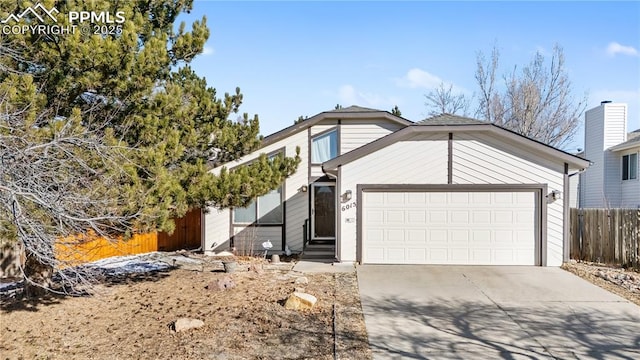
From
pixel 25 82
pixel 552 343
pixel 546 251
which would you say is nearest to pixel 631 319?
pixel 552 343

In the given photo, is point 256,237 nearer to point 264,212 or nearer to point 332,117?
point 264,212

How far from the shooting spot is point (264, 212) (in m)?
12.8

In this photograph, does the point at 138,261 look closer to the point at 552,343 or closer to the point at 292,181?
the point at 292,181

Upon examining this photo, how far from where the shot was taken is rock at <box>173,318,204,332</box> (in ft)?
17.5

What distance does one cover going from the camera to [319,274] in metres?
8.95

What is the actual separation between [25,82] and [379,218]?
8004mm

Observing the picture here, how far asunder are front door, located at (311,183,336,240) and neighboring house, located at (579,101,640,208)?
1330 cm

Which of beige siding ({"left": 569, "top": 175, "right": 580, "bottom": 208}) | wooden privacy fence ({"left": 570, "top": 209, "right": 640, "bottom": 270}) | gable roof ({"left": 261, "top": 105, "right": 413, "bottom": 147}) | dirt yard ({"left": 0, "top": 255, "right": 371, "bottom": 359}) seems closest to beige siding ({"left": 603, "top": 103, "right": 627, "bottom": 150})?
beige siding ({"left": 569, "top": 175, "right": 580, "bottom": 208})

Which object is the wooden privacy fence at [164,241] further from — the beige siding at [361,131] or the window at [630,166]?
the window at [630,166]

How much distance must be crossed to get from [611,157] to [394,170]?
14708mm

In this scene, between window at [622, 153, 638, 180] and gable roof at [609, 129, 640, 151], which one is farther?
window at [622, 153, 638, 180]

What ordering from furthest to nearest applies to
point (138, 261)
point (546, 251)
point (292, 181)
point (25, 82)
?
point (292, 181) → point (138, 261) → point (546, 251) → point (25, 82)

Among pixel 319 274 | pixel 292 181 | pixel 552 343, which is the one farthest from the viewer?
pixel 292 181

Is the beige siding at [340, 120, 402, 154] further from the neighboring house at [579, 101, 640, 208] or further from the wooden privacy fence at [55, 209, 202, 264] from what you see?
the neighboring house at [579, 101, 640, 208]
